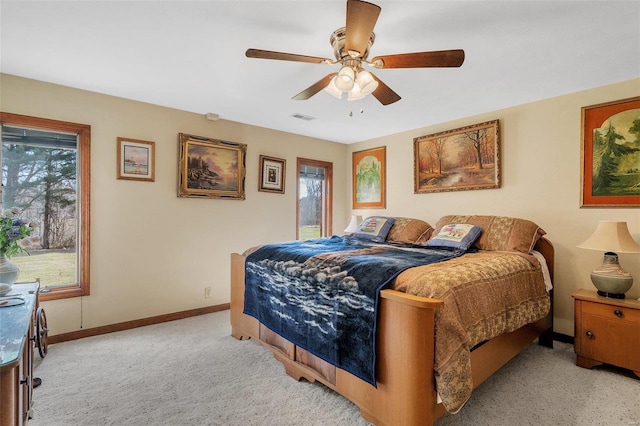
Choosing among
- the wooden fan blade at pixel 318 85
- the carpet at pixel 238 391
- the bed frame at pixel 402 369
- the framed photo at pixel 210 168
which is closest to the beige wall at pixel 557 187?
the carpet at pixel 238 391

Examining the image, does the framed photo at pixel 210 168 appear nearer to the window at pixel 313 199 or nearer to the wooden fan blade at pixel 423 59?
the window at pixel 313 199

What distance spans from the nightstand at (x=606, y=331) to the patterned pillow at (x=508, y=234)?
0.55 m

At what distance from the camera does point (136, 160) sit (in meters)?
3.27

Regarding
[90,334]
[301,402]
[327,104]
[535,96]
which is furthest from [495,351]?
[90,334]

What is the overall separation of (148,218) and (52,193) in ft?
2.71

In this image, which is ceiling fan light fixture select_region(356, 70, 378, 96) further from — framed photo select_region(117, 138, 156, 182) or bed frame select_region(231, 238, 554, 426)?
framed photo select_region(117, 138, 156, 182)

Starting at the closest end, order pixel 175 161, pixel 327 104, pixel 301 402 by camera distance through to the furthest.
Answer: pixel 301 402 < pixel 327 104 < pixel 175 161

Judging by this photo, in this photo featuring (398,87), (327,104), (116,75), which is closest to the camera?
(116,75)

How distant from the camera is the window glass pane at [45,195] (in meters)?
2.76

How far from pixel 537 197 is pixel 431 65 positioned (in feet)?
6.97

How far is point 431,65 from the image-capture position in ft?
6.06

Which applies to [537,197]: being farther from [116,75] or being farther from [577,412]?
[116,75]

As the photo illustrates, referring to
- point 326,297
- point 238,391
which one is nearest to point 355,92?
point 326,297

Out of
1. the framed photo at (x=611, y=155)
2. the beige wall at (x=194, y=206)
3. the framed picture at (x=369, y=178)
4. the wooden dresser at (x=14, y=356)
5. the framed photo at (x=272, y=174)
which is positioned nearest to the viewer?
the wooden dresser at (x=14, y=356)
